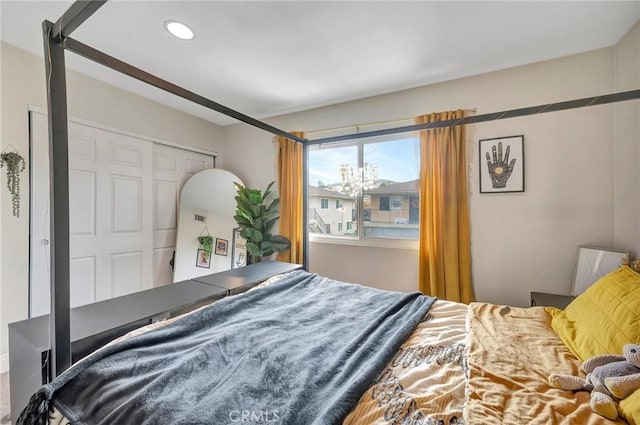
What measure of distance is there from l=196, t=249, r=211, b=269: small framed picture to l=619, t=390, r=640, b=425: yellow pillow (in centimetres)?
340

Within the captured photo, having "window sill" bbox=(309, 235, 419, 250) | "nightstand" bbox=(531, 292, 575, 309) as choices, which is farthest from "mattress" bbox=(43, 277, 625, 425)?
"window sill" bbox=(309, 235, 419, 250)

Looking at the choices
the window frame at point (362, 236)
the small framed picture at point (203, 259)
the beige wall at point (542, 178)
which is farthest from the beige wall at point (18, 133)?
the beige wall at point (542, 178)

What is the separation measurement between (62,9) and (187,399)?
7.87 ft

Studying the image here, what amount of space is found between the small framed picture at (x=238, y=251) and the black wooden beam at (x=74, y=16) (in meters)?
2.58

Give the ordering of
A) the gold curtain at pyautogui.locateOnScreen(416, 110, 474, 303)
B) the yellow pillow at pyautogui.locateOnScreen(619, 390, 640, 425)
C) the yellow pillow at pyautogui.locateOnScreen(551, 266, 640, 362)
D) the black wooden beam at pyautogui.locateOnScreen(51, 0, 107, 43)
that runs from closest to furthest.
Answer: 1. the yellow pillow at pyautogui.locateOnScreen(619, 390, 640, 425)
2. the black wooden beam at pyautogui.locateOnScreen(51, 0, 107, 43)
3. the yellow pillow at pyautogui.locateOnScreen(551, 266, 640, 362)
4. the gold curtain at pyautogui.locateOnScreen(416, 110, 474, 303)

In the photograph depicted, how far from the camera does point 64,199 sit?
0.96m

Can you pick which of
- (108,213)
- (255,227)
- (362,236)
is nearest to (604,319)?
(362,236)

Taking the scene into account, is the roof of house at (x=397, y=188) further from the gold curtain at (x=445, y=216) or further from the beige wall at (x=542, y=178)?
the beige wall at (x=542, y=178)

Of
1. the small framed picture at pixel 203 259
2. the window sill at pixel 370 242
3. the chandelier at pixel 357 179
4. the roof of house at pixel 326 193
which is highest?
the chandelier at pixel 357 179

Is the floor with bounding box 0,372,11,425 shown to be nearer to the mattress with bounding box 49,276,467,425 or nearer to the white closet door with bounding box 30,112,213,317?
the white closet door with bounding box 30,112,213,317

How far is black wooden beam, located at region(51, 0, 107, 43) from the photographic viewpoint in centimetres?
85

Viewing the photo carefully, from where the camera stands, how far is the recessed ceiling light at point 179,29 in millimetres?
1797

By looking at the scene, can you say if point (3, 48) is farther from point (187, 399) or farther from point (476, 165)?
point (476, 165)

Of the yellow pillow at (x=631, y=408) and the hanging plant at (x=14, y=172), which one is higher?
the hanging plant at (x=14, y=172)
